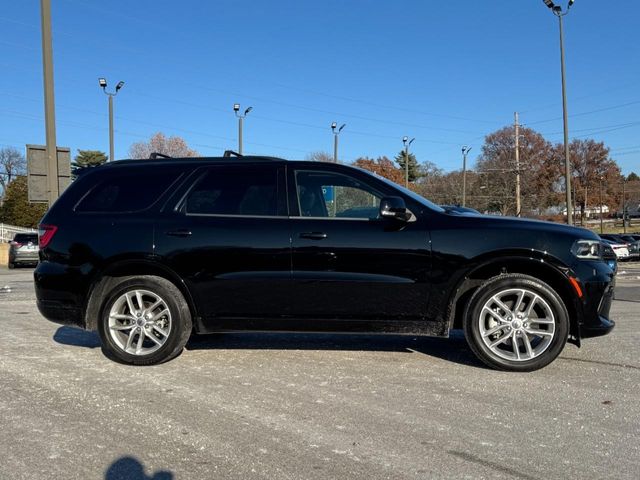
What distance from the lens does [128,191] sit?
5.04m

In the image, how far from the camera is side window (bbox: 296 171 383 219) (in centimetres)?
473

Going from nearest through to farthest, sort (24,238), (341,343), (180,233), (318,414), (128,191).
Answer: (318,414) → (180,233) → (128,191) → (341,343) → (24,238)

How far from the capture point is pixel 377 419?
139 inches

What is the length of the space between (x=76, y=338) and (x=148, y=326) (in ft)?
5.45

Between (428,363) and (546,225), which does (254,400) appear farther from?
(546,225)

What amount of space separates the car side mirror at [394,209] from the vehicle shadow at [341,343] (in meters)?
1.50

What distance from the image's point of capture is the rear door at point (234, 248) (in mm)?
4645

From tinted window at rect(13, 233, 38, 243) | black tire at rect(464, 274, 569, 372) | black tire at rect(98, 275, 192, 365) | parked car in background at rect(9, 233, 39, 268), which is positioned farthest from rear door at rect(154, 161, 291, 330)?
tinted window at rect(13, 233, 38, 243)

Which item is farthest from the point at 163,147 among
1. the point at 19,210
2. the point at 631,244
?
the point at 631,244

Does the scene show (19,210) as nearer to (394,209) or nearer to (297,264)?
(297,264)

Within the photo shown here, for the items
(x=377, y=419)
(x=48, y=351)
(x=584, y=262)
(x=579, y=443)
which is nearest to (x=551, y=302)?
(x=584, y=262)

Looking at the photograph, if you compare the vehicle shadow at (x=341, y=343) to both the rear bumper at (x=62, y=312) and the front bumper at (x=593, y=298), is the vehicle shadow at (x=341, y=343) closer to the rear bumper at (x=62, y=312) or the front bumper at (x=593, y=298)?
the front bumper at (x=593, y=298)

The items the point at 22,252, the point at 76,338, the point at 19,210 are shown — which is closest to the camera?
the point at 76,338

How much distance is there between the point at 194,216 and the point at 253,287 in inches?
33.6
